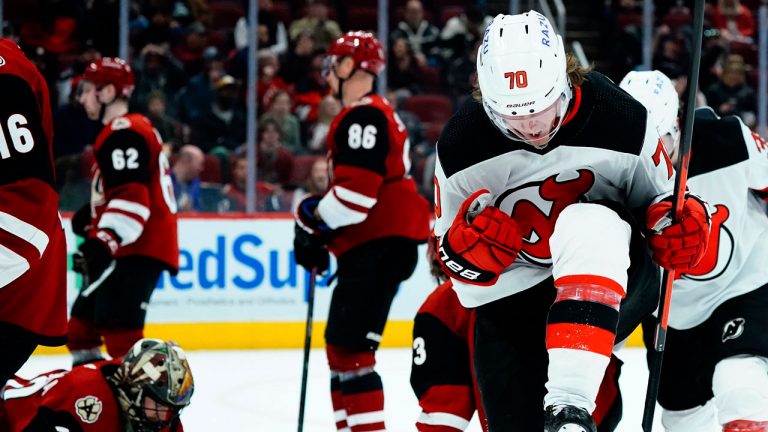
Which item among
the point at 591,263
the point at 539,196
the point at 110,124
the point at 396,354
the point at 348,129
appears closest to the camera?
the point at 591,263

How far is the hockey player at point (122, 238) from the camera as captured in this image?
3859 millimetres

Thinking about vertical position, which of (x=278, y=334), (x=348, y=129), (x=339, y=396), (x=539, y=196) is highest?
(x=539, y=196)

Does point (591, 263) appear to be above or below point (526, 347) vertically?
above

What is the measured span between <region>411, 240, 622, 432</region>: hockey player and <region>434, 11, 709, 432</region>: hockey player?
0.21m

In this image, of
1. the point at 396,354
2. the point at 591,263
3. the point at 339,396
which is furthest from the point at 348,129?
the point at 396,354

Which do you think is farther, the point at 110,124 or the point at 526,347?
the point at 110,124

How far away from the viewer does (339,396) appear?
3566 mm

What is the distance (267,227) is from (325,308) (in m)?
0.55

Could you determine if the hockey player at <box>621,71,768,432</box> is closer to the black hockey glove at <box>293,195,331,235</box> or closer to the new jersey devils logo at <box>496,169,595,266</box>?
the new jersey devils logo at <box>496,169,595,266</box>

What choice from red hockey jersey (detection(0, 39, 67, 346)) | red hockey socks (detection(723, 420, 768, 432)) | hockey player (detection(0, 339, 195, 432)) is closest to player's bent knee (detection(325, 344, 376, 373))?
hockey player (detection(0, 339, 195, 432))

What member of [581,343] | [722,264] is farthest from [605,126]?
[722,264]

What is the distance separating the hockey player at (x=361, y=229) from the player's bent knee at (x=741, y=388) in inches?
46.0

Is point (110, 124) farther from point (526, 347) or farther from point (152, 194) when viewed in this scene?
point (526, 347)

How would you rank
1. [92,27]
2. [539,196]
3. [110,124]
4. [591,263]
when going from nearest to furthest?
1. [591,263]
2. [539,196]
3. [110,124]
4. [92,27]
